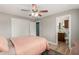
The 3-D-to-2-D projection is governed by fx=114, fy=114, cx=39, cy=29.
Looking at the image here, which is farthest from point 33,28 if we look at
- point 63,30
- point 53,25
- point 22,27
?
point 63,30

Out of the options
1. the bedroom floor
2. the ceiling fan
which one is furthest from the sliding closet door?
the bedroom floor

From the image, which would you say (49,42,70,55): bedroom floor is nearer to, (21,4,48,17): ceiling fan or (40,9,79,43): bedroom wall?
(40,9,79,43): bedroom wall

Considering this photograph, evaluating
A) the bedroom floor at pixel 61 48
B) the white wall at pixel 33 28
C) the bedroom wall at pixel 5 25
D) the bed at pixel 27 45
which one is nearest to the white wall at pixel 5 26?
the bedroom wall at pixel 5 25

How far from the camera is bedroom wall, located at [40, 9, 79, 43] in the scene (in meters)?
1.48

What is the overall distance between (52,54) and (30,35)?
1.26ft

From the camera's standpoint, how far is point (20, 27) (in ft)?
5.06

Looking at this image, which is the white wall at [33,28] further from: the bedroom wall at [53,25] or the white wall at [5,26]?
the white wall at [5,26]

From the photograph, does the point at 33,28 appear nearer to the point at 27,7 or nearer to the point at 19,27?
the point at 19,27

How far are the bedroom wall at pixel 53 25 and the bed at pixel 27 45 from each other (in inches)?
3.8

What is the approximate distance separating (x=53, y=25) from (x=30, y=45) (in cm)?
41

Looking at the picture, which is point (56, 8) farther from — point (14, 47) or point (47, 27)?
point (14, 47)

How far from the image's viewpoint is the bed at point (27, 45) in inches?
57.6
